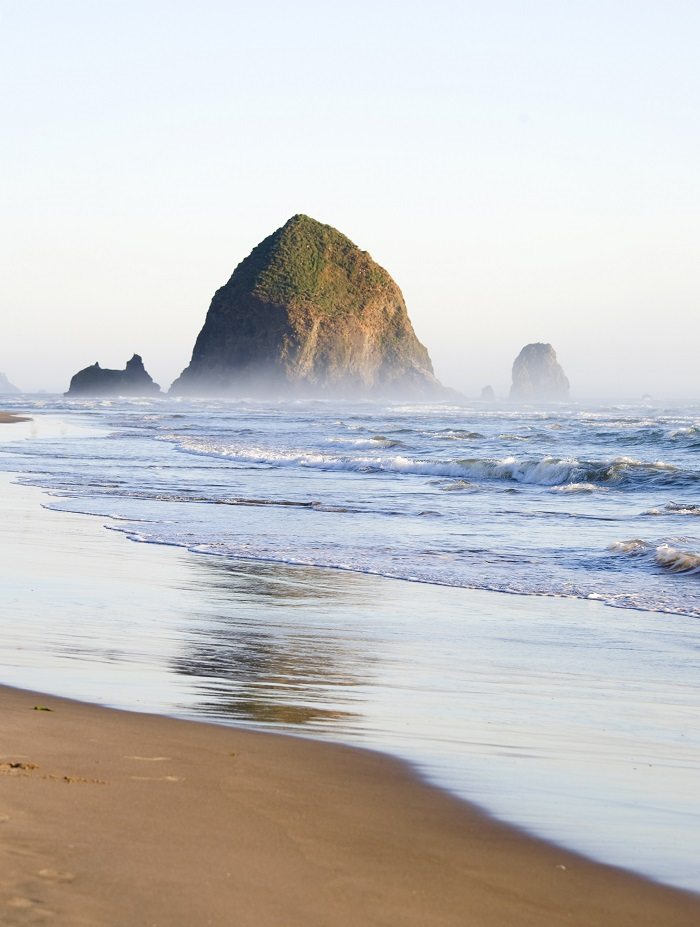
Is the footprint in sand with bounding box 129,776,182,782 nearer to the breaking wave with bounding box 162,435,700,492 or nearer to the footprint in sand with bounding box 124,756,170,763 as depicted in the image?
the footprint in sand with bounding box 124,756,170,763

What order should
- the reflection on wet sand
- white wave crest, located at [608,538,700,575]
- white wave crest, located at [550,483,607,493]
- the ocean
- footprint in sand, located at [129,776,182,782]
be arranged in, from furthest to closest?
white wave crest, located at [550,483,607,493]
white wave crest, located at [608,538,700,575]
the reflection on wet sand
the ocean
footprint in sand, located at [129,776,182,782]

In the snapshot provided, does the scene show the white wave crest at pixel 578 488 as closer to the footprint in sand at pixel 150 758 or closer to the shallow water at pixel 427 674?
the shallow water at pixel 427 674

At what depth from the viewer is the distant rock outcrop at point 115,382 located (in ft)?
431

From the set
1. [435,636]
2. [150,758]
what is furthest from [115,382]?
[150,758]

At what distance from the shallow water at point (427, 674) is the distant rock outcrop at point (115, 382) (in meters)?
126

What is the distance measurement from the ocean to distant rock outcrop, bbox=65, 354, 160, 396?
11781 centimetres

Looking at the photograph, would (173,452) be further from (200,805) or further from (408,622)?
(200,805)

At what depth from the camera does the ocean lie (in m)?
3.86

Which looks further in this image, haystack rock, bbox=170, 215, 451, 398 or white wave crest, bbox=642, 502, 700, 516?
haystack rock, bbox=170, 215, 451, 398

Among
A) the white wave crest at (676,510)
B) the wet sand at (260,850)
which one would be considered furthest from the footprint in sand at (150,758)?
the white wave crest at (676,510)

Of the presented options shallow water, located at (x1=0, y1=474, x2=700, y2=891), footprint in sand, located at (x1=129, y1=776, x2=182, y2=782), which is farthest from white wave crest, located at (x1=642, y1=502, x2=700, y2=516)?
footprint in sand, located at (x1=129, y1=776, x2=182, y2=782)

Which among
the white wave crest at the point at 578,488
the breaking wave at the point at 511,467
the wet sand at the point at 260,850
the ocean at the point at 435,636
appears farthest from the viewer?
the breaking wave at the point at 511,467

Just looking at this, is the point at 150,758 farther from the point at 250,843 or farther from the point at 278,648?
the point at 278,648

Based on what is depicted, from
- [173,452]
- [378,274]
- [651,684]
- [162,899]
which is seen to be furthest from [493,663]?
[378,274]
